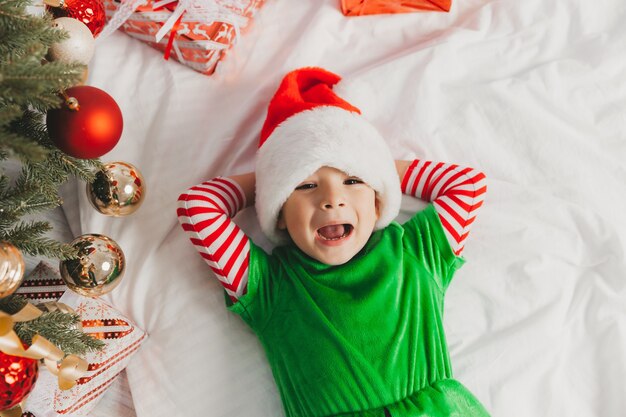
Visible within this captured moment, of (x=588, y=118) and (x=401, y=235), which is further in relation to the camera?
(x=588, y=118)

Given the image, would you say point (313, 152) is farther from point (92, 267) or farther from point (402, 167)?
point (92, 267)

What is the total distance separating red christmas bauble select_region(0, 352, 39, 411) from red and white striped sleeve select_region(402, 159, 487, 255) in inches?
28.5

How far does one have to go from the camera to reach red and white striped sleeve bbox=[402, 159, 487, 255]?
1.07 metres

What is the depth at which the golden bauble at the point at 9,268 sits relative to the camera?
73cm

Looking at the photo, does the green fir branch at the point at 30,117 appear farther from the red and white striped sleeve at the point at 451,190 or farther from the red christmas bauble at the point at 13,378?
the red and white striped sleeve at the point at 451,190

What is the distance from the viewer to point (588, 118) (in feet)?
3.97

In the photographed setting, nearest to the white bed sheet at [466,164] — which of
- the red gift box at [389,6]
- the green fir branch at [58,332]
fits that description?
the red gift box at [389,6]

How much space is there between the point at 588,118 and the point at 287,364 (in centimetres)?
81

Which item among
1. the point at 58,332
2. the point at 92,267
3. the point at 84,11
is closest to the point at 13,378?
the point at 58,332

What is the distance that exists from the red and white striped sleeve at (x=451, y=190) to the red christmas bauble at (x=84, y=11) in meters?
0.64

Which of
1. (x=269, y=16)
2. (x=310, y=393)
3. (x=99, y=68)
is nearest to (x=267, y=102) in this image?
(x=269, y=16)

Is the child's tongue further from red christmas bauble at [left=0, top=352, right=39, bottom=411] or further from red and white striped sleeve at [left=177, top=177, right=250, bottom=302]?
red christmas bauble at [left=0, top=352, right=39, bottom=411]

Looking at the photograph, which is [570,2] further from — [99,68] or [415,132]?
[99,68]

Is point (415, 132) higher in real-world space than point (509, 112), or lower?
lower
